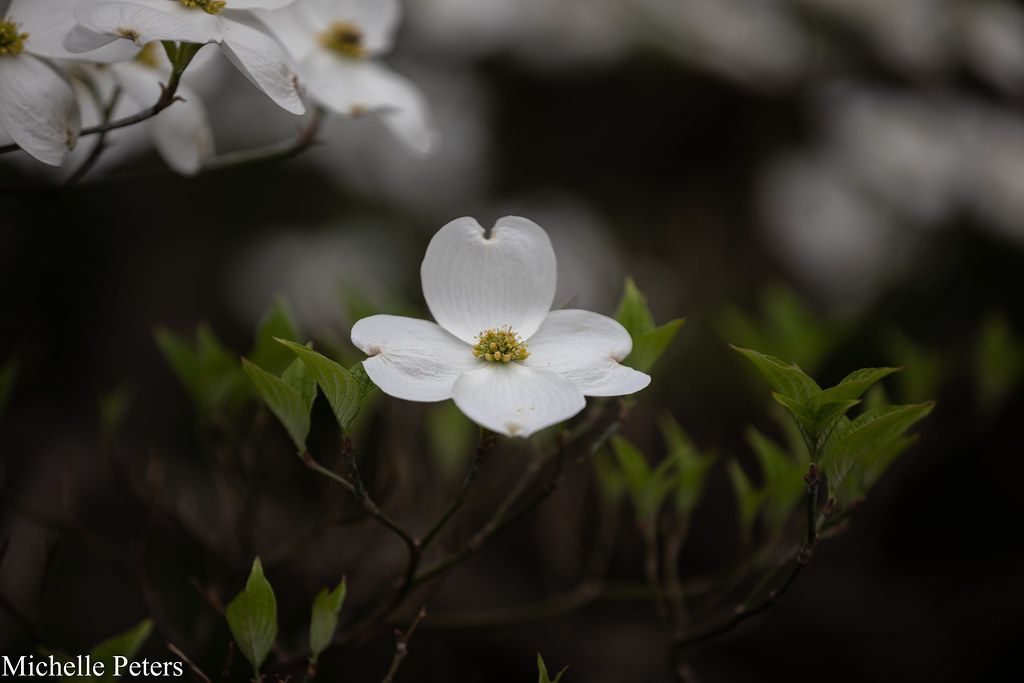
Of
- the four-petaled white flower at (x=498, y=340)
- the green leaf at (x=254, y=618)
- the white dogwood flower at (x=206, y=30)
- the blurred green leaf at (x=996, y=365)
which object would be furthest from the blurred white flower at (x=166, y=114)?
the blurred green leaf at (x=996, y=365)

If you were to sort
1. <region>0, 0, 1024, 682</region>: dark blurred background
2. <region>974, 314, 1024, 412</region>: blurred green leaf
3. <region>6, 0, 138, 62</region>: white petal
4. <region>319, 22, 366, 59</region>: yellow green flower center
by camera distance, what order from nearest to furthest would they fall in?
1. <region>6, 0, 138, 62</region>: white petal
2. <region>319, 22, 366, 59</region>: yellow green flower center
3. <region>974, 314, 1024, 412</region>: blurred green leaf
4. <region>0, 0, 1024, 682</region>: dark blurred background

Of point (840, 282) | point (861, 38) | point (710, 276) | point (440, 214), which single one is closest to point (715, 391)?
point (710, 276)

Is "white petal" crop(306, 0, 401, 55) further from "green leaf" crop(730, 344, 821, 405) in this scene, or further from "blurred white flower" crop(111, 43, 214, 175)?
"green leaf" crop(730, 344, 821, 405)

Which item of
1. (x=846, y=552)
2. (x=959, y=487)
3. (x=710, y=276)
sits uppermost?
(x=710, y=276)

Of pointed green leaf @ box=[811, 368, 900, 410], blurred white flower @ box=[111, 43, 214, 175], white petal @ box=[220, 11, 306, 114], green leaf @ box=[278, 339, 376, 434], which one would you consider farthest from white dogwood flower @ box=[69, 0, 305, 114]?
pointed green leaf @ box=[811, 368, 900, 410]

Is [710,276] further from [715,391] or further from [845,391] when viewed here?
[845,391]


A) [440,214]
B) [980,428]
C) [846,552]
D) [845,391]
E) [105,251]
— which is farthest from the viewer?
[440,214]
